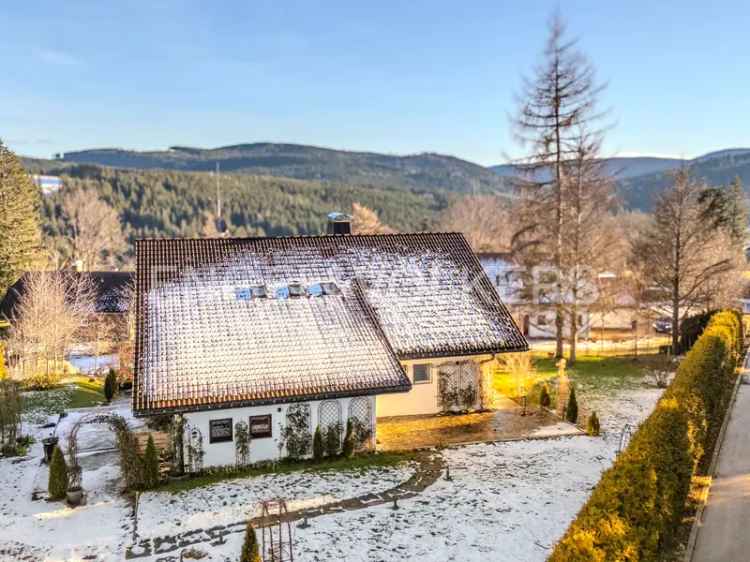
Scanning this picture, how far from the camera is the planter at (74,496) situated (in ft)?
47.7

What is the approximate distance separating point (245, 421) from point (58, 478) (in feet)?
15.9

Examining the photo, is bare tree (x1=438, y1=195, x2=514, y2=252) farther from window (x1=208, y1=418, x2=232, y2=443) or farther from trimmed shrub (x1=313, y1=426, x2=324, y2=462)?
window (x1=208, y1=418, x2=232, y2=443)

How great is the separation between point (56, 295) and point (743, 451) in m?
32.3

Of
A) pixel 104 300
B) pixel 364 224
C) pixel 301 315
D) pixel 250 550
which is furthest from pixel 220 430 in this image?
pixel 364 224

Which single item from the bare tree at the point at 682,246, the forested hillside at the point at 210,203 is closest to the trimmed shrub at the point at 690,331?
the bare tree at the point at 682,246

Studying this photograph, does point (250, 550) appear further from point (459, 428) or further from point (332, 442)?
point (459, 428)

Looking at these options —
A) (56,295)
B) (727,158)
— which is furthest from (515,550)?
(727,158)

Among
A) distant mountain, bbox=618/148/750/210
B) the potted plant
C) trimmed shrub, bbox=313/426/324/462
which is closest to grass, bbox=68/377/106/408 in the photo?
the potted plant

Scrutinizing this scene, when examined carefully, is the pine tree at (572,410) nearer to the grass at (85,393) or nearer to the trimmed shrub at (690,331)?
the trimmed shrub at (690,331)

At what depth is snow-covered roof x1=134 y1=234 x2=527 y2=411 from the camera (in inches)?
656

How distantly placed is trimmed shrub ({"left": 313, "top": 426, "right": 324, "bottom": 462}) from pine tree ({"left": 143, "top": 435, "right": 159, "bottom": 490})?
4317 millimetres

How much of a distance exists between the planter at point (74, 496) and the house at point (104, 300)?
21157 mm

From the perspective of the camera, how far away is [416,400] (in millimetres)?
21062

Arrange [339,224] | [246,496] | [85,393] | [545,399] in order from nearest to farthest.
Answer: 1. [246,496]
2. [545,399]
3. [339,224]
4. [85,393]
